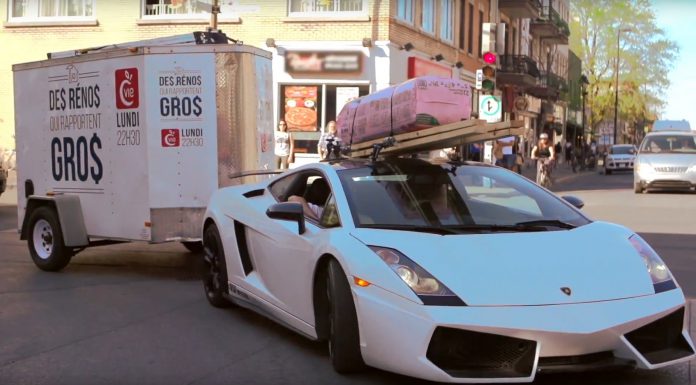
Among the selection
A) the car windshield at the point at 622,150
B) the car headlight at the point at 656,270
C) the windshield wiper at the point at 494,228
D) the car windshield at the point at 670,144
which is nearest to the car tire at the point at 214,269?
the windshield wiper at the point at 494,228

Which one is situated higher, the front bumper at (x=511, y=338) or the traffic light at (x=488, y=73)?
the traffic light at (x=488, y=73)

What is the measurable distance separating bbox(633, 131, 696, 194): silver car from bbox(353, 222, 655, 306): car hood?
731 inches

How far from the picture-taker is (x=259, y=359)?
206 inches

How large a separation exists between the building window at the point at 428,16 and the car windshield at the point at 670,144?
852 cm

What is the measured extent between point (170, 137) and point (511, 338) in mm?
4947

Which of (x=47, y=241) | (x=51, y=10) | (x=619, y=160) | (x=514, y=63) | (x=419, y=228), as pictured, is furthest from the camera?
(x=619, y=160)

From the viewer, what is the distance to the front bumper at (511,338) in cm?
400

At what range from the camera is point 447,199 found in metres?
5.34

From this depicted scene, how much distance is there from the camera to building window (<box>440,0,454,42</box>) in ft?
97.4

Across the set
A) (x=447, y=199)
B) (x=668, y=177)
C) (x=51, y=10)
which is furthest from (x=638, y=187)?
(x=51, y=10)

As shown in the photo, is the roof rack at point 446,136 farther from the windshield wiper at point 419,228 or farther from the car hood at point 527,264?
the car hood at point 527,264

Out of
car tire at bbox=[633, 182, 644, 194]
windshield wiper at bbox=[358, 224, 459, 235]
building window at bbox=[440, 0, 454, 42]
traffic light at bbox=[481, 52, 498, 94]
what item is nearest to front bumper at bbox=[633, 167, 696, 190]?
car tire at bbox=[633, 182, 644, 194]

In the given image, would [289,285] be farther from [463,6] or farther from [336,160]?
[463,6]

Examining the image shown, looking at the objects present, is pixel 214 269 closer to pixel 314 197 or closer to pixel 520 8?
pixel 314 197
